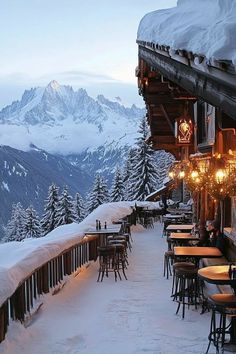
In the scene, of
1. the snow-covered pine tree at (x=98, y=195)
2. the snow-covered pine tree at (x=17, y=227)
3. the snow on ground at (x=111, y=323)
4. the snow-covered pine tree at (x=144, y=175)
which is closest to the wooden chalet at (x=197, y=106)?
the snow on ground at (x=111, y=323)

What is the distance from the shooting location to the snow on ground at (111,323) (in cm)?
750

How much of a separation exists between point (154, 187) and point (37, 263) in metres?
35.3

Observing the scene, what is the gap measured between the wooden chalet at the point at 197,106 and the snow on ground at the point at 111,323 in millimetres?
2097

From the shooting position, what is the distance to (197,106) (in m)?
14.6

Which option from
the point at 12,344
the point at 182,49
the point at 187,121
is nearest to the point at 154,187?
the point at 187,121

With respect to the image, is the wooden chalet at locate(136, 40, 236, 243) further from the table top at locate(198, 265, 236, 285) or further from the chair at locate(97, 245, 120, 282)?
the chair at locate(97, 245, 120, 282)

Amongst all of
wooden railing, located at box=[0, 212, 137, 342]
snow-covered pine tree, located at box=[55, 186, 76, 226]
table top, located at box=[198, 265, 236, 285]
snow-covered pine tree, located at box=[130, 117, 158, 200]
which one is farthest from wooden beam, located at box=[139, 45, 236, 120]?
snow-covered pine tree, located at box=[55, 186, 76, 226]

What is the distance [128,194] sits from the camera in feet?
149

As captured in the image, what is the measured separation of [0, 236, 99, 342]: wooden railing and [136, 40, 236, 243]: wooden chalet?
3.67m

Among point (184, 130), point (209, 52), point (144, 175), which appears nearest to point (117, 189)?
point (144, 175)

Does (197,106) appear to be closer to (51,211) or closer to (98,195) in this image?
(98,195)

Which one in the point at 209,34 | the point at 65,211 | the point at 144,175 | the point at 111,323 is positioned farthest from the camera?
the point at 65,211

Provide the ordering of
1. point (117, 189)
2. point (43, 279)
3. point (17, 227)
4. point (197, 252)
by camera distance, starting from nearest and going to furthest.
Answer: point (43, 279)
point (197, 252)
point (117, 189)
point (17, 227)

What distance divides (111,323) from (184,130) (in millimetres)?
7367
